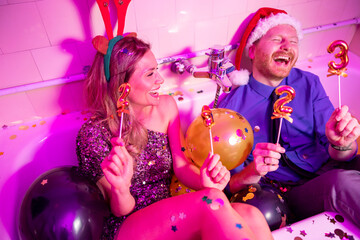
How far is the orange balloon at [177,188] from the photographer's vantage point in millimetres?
1205

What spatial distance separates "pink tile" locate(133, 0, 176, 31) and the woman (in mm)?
287

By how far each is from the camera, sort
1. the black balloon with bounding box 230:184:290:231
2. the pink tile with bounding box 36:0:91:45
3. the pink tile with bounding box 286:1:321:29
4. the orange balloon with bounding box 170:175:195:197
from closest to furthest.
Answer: the black balloon with bounding box 230:184:290:231
the pink tile with bounding box 36:0:91:45
the orange balloon with bounding box 170:175:195:197
the pink tile with bounding box 286:1:321:29

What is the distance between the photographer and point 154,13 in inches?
50.6

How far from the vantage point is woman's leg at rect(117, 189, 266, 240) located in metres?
0.77

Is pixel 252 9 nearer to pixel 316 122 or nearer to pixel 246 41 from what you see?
pixel 246 41

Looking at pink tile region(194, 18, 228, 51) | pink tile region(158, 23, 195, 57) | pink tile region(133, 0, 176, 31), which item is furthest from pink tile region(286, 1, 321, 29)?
pink tile region(133, 0, 176, 31)

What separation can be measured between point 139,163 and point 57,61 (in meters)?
0.69

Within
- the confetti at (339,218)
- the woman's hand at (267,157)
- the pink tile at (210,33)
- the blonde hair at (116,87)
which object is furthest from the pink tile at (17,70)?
the confetti at (339,218)

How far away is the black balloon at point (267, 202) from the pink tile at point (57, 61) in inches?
42.3

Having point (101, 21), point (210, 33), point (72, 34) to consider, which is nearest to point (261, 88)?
point (210, 33)

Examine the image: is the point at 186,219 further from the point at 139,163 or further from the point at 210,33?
the point at 210,33

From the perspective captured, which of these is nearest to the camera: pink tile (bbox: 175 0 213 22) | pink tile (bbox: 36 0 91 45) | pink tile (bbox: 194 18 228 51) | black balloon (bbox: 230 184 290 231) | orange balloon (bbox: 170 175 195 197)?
black balloon (bbox: 230 184 290 231)

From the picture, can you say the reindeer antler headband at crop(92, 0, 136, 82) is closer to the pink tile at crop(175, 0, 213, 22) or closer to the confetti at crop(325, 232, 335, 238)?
the pink tile at crop(175, 0, 213, 22)

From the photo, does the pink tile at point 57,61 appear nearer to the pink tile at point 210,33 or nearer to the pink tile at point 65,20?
the pink tile at point 65,20
